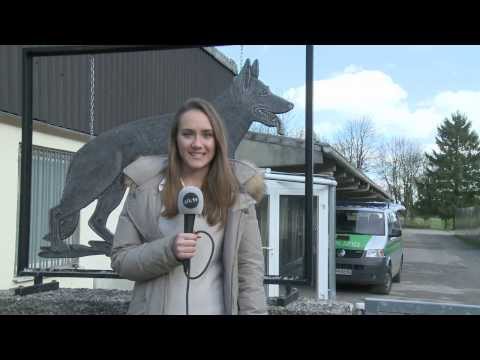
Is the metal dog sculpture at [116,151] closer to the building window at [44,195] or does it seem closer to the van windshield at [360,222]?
the building window at [44,195]

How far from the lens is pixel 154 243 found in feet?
6.45

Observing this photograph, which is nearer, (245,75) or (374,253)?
(245,75)

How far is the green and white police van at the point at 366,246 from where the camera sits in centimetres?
1227

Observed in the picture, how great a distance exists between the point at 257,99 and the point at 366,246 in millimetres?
9161

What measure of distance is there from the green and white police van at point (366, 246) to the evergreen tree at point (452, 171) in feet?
151

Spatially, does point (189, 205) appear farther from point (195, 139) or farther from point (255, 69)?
point (255, 69)

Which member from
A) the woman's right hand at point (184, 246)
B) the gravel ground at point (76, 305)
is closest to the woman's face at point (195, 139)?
the woman's right hand at point (184, 246)

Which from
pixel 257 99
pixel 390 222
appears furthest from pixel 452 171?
pixel 257 99

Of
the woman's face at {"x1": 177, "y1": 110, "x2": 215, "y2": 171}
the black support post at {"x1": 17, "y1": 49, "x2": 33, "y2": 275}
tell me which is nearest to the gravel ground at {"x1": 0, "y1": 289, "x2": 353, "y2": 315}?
the black support post at {"x1": 17, "y1": 49, "x2": 33, "y2": 275}

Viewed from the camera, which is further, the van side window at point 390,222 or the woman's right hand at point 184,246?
the van side window at point 390,222

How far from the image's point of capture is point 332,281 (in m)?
8.73

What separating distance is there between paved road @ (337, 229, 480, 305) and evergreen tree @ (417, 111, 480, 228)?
32.8m

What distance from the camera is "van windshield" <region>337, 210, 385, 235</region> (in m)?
12.7
